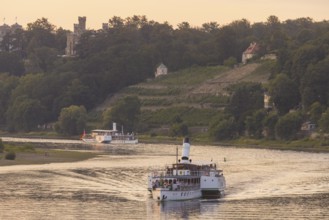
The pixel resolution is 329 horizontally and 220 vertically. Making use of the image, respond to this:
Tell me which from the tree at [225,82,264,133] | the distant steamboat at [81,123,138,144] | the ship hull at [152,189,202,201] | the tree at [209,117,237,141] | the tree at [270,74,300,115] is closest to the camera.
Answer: the ship hull at [152,189,202,201]

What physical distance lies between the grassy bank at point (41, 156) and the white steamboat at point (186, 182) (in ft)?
114

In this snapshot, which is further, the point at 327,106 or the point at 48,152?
the point at 327,106

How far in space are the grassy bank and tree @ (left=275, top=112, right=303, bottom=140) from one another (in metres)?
31.9

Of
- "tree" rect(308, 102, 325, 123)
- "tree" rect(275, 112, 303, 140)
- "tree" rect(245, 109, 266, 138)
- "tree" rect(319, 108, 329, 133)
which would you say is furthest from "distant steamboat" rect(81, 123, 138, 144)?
"tree" rect(319, 108, 329, 133)

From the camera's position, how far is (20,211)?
83.6m

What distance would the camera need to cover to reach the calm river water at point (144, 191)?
8369 centimetres

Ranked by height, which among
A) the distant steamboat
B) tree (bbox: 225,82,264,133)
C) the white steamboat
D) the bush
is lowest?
the white steamboat

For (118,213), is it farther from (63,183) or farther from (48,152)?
(48,152)

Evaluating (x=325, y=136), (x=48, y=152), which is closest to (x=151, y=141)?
(x=325, y=136)

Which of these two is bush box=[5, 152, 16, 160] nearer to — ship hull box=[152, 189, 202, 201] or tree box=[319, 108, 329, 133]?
ship hull box=[152, 189, 202, 201]

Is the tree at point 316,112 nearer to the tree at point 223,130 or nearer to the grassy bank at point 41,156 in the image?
the tree at point 223,130

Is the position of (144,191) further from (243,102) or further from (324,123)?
(243,102)

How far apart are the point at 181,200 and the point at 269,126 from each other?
88.8 m

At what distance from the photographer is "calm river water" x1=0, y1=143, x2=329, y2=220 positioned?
83.7 meters
